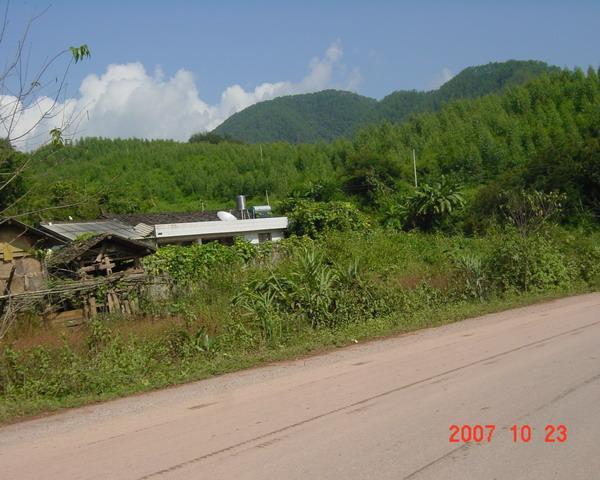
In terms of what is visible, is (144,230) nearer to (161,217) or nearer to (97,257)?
(161,217)

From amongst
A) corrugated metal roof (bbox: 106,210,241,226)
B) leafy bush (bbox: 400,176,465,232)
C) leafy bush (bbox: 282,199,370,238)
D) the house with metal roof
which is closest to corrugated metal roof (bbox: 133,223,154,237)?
the house with metal roof

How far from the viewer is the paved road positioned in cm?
545

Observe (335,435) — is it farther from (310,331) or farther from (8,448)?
(310,331)

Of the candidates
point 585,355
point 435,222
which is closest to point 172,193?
point 435,222

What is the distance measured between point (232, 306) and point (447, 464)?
29.8ft

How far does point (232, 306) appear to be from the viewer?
14008 millimetres

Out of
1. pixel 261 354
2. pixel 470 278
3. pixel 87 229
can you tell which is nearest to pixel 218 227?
pixel 87 229

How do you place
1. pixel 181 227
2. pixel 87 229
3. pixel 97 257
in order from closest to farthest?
1. pixel 97 257
2. pixel 87 229
3. pixel 181 227

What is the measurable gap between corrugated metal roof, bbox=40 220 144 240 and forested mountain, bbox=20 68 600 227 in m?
3.71

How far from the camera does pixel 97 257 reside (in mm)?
17203

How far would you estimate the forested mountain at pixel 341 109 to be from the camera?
439 ft

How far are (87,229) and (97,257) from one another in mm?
9491

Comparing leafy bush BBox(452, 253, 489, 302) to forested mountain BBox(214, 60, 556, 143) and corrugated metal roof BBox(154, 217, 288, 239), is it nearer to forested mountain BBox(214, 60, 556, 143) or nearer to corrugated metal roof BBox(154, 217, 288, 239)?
corrugated metal roof BBox(154, 217, 288, 239)

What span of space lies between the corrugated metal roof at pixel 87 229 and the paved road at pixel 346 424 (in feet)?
54.1
